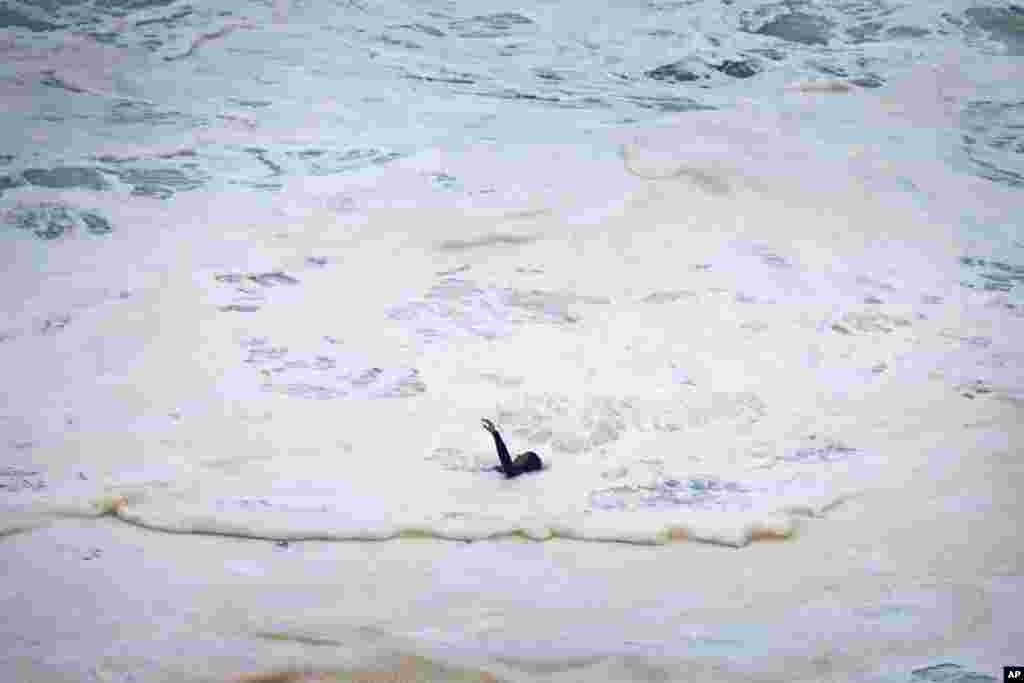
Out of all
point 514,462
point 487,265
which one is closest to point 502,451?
point 514,462

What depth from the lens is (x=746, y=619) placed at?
4473mm

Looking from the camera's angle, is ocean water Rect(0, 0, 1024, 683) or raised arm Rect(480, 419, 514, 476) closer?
ocean water Rect(0, 0, 1024, 683)

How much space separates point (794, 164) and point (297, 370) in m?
3.44

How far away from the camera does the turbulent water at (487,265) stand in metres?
5.21

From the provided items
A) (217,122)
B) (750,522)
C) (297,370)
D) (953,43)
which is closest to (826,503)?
(750,522)

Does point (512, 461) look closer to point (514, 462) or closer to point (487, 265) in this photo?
point (514, 462)

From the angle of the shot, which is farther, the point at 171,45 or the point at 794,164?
the point at 171,45

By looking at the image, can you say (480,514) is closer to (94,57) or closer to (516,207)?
(516,207)

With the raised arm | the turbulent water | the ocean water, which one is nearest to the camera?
the ocean water

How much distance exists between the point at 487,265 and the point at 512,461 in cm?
175

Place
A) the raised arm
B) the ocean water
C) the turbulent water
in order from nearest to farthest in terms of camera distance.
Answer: the ocean water → the raised arm → the turbulent water

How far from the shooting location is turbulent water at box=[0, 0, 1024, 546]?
5211 millimetres

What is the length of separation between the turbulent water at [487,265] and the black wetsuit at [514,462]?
8cm

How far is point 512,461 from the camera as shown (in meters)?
5.21
